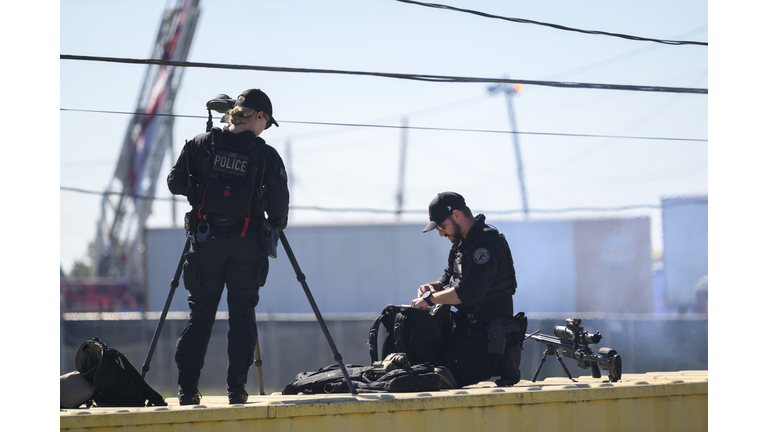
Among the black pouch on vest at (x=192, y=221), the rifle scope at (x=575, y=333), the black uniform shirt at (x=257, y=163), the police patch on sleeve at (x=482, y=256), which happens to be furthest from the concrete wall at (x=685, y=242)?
the black pouch on vest at (x=192, y=221)

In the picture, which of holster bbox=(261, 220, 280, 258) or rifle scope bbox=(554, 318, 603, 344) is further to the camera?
rifle scope bbox=(554, 318, 603, 344)

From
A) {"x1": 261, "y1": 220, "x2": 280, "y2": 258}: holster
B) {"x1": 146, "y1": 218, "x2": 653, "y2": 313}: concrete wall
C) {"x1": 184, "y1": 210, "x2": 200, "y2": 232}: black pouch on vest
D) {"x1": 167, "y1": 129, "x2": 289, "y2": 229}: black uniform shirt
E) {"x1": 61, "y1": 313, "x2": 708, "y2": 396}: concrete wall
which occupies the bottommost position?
{"x1": 61, "y1": 313, "x2": 708, "y2": 396}: concrete wall

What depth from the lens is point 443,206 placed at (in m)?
4.23

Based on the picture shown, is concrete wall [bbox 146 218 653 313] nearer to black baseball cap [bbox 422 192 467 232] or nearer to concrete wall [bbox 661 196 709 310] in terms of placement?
concrete wall [bbox 661 196 709 310]

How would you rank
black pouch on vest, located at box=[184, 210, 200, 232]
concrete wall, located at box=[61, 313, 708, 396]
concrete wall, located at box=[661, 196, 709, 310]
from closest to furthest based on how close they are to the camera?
black pouch on vest, located at box=[184, 210, 200, 232]
concrete wall, located at box=[61, 313, 708, 396]
concrete wall, located at box=[661, 196, 709, 310]

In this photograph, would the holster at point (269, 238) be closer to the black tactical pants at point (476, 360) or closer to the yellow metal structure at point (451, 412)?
the yellow metal structure at point (451, 412)

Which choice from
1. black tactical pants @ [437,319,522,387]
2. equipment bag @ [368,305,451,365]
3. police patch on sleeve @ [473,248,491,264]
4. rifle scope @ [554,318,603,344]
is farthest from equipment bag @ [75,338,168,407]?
rifle scope @ [554,318,603,344]

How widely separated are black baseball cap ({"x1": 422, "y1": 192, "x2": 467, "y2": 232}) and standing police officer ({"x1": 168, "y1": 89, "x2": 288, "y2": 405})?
1283mm

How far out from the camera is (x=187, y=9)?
21562mm

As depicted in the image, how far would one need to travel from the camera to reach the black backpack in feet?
11.3

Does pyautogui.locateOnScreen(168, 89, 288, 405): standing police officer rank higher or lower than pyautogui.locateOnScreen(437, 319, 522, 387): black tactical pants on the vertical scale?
higher

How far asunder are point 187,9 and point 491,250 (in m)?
20.8

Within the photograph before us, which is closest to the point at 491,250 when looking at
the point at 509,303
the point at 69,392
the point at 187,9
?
the point at 509,303
